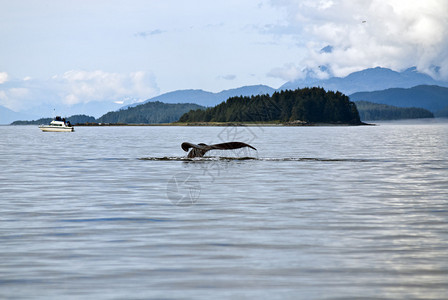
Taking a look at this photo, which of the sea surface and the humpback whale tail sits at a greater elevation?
the humpback whale tail

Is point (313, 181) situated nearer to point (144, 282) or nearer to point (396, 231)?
point (396, 231)

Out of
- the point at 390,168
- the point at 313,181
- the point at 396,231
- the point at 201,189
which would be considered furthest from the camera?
the point at 390,168

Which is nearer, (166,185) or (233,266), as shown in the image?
(233,266)

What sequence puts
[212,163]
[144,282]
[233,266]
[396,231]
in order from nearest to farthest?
[144,282]
[233,266]
[396,231]
[212,163]

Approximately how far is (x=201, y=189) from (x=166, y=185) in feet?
8.72

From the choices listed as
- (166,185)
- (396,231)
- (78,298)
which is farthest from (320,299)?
(166,185)

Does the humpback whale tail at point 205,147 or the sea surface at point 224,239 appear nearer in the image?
the sea surface at point 224,239

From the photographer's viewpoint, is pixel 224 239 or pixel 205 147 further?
pixel 205 147

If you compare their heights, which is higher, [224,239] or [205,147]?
[205,147]

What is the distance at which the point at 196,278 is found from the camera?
1399 centimetres

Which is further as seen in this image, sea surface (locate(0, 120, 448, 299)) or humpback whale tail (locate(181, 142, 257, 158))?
humpback whale tail (locate(181, 142, 257, 158))

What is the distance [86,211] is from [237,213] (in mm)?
5687

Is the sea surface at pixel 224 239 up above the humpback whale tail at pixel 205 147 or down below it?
below

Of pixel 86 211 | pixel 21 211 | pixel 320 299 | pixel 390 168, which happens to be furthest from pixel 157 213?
pixel 390 168
